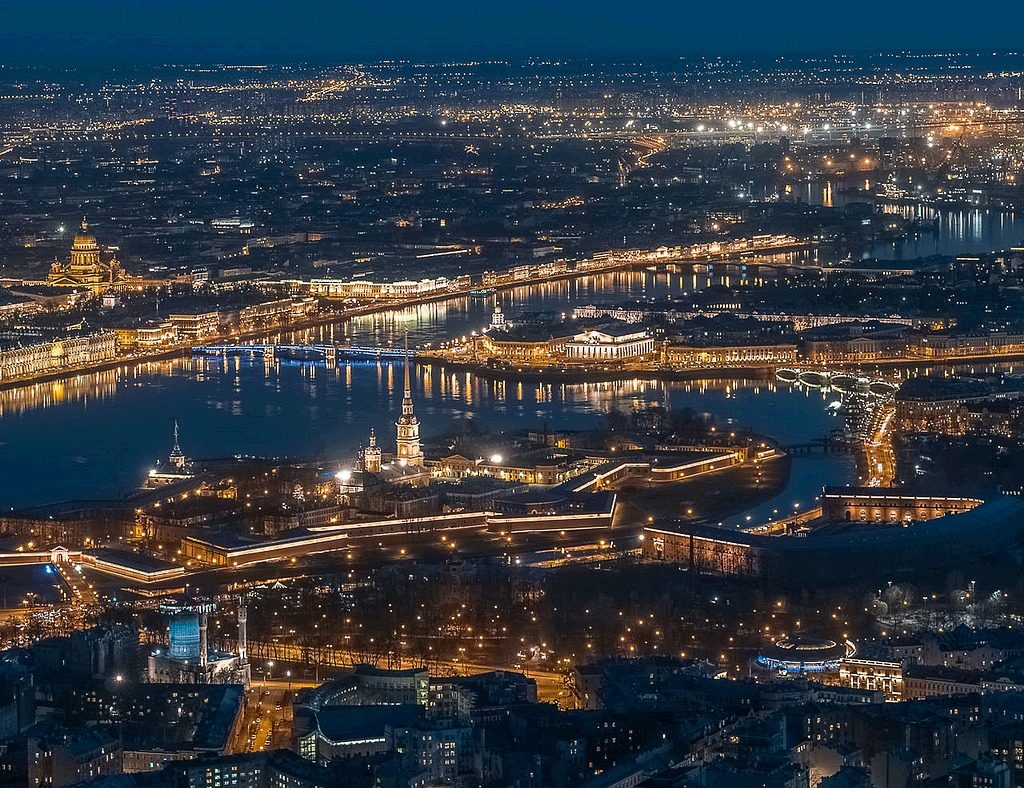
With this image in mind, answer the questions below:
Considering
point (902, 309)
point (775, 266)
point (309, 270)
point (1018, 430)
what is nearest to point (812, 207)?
point (775, 266)

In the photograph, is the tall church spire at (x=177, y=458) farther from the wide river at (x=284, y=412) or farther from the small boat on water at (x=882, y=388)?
the small boat on water at (x=882, y=388)

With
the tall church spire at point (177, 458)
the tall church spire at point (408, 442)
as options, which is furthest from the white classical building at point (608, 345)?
the tall church spire at point (177, 458)

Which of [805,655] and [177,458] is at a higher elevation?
[805,655]

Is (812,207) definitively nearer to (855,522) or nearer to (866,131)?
(866,131)

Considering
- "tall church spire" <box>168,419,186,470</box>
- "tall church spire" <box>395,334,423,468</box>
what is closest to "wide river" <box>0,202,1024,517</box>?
"tall church spire" <box>168,419,186,470</box>

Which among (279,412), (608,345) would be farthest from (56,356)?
(608,345)

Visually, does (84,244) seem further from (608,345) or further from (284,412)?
(284,412)
